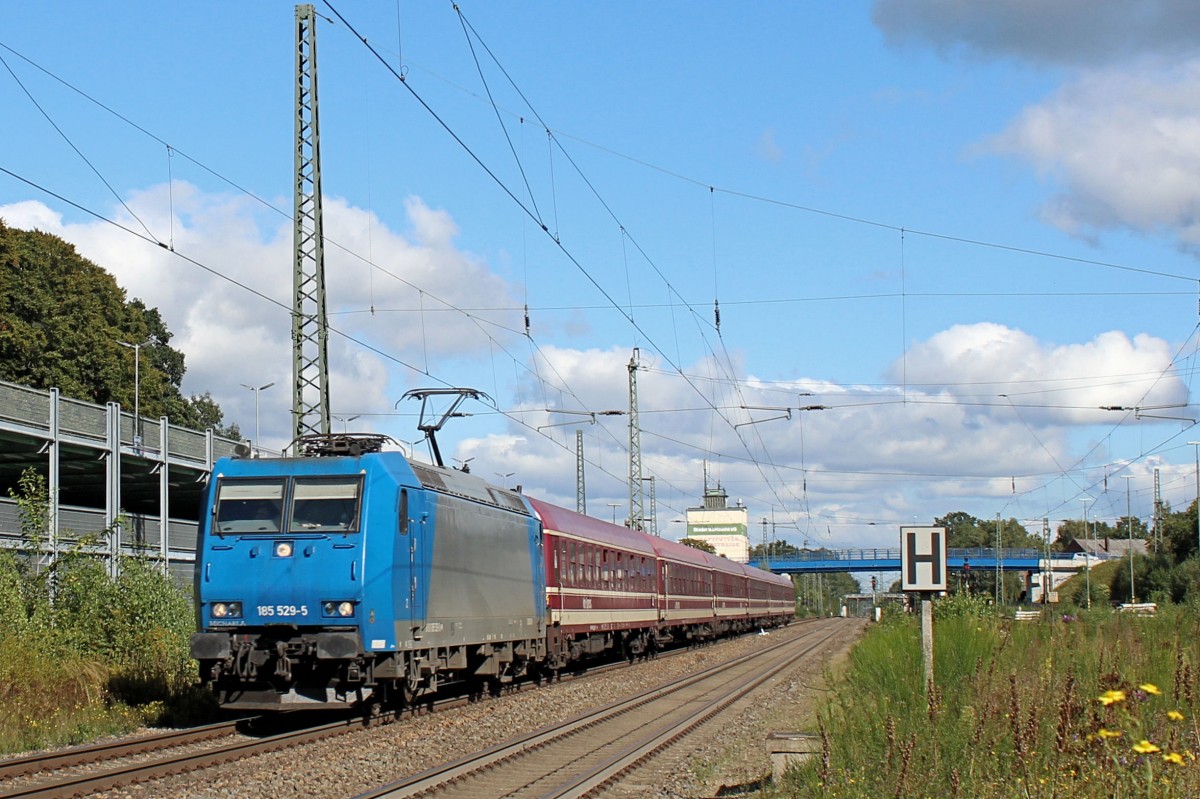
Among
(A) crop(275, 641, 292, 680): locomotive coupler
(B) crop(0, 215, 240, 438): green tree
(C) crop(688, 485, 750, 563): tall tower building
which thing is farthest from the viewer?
(C) crop(688, 485, 750, 563): tall tower building

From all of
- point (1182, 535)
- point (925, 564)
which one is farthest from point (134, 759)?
point (1182, 535)

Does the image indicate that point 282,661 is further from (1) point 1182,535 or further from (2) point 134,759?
(1) point 1182,535

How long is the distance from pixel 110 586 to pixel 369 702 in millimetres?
5763

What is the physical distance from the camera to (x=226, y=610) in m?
17.0

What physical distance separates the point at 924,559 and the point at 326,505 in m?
7.63

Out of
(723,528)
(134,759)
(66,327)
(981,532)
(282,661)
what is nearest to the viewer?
(134,759)

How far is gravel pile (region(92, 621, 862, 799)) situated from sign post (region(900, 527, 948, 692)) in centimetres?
255

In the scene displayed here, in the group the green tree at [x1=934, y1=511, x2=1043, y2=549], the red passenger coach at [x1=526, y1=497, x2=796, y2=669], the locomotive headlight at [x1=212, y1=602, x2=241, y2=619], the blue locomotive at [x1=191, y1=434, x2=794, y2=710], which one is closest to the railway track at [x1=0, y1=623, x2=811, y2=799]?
the blue locomotive at [x1=191, y1=434, x2=794, y2=710]

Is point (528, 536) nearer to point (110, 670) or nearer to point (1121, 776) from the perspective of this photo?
point (110, 670)

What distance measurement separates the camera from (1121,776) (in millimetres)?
7312

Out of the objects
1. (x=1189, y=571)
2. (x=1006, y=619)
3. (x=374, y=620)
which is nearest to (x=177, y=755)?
(x=374, y=620)

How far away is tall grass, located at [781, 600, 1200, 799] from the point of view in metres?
7.86

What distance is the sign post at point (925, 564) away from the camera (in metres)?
13.9

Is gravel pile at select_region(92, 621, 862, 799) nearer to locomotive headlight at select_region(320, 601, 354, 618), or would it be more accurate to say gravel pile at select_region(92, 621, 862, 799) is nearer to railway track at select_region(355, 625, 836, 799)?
railway track at select_region(355, 625, 836, 799)
